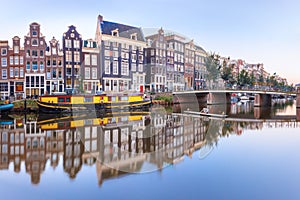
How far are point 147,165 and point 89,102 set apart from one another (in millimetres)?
22446

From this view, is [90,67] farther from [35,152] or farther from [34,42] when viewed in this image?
[35,152]

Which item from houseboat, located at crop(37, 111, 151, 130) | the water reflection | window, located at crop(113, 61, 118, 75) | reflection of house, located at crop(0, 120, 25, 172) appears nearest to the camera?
the water reflection

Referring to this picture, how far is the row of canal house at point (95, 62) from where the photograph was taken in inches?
1531

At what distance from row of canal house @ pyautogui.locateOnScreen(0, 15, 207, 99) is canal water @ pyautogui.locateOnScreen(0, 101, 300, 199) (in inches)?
879

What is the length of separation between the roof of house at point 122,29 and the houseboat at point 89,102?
14356 millimetres

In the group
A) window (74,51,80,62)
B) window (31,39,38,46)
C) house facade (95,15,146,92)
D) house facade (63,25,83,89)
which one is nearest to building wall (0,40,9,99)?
window (31,39,38,46)

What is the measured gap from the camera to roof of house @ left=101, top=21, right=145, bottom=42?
148ft

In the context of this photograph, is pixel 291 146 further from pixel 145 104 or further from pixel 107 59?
pixel 107 59

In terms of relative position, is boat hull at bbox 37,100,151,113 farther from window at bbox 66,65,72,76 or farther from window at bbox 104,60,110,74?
window at bbox 66,65,72,76

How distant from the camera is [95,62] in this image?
43031 mm

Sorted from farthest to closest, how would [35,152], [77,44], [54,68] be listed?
[77,44], [54,68], [35,152]

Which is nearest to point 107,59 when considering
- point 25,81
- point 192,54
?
point 25,81

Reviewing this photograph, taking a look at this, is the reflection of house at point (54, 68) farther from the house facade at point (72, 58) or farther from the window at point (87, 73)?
→ the window at point (87, 73)

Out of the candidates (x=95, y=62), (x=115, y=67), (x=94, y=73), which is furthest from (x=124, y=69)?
(x=94, y=73)
